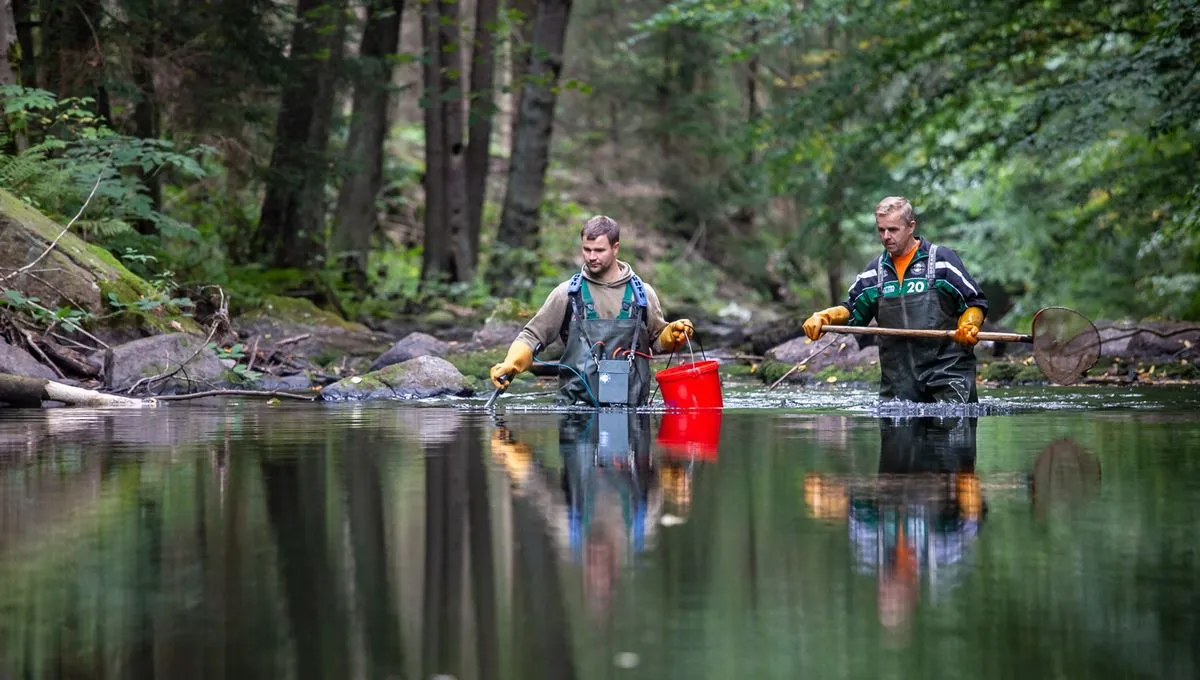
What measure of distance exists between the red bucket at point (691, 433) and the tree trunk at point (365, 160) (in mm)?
15794

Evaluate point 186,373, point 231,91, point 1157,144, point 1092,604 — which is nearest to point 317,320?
point 231,91

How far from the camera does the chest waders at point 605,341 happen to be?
39.1ft

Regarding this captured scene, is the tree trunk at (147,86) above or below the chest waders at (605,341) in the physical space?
above

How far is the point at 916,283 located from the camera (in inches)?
479

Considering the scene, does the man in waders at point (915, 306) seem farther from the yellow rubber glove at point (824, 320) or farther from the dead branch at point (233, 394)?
the dead branch at point (233, 394)

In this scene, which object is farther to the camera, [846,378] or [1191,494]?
[846,378]

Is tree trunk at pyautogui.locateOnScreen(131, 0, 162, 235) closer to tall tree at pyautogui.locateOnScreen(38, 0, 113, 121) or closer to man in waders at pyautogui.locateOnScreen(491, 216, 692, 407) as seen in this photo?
tall tree at pyautogui.locateOnScreen(38, 0, 113, 121)

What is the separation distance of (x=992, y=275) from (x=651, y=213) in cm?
1046

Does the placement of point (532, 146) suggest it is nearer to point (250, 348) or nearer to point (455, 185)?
point (455, 185)

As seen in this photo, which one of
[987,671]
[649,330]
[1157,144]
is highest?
[1157,144]

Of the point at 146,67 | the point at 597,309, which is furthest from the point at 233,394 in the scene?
the point at 146,67

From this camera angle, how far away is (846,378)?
56.8ft

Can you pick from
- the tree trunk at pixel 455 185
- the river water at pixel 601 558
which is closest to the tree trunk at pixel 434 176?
the tree trunk at pixel 455 185

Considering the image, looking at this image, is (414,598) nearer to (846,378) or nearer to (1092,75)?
(846,378)
